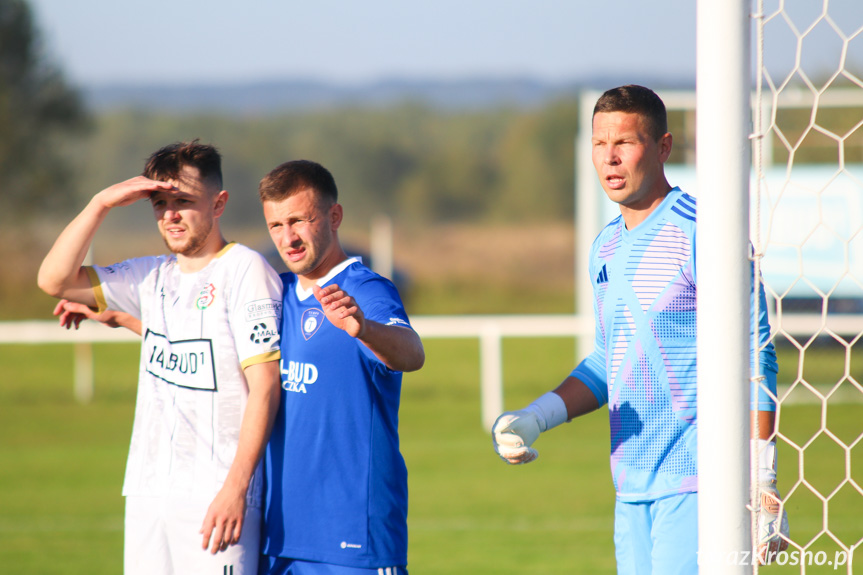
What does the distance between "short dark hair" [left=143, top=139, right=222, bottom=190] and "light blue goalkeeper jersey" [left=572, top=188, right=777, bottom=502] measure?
50.1 inches

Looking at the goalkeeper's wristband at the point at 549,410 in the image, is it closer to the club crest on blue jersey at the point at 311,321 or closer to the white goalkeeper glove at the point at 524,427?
the white goalkeeper glove at the point at 524,427

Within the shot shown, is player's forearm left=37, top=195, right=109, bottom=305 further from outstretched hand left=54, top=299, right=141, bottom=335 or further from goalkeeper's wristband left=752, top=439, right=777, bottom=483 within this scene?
goalkeeper's wristband left=752, top=439, right=777, bottom=483

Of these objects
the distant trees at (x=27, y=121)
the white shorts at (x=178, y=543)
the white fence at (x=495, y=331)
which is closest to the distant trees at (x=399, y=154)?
the distant trees at (x=27, y=121)

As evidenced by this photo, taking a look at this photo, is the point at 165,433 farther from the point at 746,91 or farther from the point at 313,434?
the point at 746,91

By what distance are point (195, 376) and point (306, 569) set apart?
2.14 feet

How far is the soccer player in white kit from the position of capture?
2.69 m

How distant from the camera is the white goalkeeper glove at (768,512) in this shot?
2.31m

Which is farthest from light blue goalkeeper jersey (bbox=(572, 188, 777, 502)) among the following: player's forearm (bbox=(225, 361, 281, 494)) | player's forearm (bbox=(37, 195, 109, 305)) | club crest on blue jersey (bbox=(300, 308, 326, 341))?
player's forearm (bbox=(37, 195, 109, 305))

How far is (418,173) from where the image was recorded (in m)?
67.0

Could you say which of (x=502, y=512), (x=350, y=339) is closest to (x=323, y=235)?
(x=350, y=339)

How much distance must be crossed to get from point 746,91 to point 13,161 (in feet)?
128

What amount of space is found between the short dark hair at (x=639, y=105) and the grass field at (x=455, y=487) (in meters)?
0.99

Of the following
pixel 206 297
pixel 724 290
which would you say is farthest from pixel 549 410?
pixel 206 297

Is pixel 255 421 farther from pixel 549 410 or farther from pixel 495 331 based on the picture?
pixel 495 331
